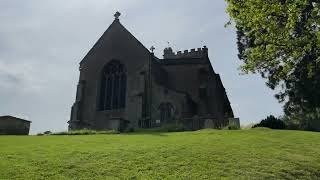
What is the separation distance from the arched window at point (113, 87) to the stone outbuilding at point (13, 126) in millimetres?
13814

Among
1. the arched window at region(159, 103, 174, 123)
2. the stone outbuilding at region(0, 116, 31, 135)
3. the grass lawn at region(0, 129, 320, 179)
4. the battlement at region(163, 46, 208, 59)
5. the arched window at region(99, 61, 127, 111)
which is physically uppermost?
the battlement at region(163, 46, 208, 59)

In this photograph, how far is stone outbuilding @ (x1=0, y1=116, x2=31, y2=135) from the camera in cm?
2938

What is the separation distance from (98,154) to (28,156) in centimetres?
227

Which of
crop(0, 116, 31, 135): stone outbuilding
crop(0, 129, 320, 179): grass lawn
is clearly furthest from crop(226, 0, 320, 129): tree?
crop(0, 116, 31, 135): stone outbuilding

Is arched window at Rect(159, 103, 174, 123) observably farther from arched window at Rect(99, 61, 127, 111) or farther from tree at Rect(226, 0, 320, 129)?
tree at Rect(226, 0, 320, 129)

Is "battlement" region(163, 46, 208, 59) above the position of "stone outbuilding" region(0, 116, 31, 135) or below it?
above

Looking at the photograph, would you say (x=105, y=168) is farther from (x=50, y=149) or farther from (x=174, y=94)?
(x=174, y=94)

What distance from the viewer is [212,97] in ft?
148

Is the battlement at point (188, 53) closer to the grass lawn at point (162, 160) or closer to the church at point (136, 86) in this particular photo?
the church at point (136, 86)

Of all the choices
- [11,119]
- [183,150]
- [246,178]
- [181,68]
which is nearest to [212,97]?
[181,68]

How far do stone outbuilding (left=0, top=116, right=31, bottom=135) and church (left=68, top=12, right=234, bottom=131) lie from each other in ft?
37.0

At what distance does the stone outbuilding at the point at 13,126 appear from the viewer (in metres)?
29.4

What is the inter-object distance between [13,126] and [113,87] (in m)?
15.6

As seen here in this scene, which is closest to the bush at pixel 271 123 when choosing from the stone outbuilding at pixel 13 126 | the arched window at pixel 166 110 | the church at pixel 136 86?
the church at pixel 136 86
